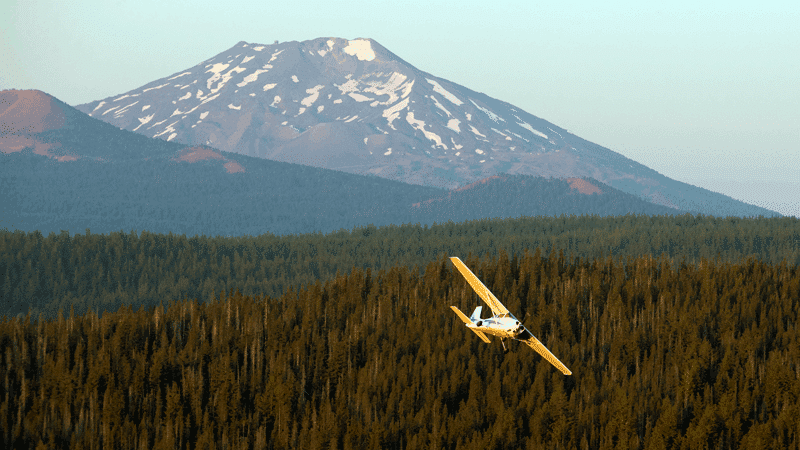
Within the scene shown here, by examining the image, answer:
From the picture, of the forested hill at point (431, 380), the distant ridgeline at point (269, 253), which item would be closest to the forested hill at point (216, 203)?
the distant ridgeline at point (269, 253)

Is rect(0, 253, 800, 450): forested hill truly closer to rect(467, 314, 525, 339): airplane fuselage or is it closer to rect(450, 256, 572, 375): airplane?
rect(450, 256, 572, 375): airplane

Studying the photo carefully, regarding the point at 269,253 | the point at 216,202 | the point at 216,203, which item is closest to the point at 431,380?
the point at 269,253

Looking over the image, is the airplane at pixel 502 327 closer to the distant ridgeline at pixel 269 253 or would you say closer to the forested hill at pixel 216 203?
the distant ridgeline at pixel 269 253

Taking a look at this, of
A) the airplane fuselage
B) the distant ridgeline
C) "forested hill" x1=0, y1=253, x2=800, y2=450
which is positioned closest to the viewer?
the airplane fuselage

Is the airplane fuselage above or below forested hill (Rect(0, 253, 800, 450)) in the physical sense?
above

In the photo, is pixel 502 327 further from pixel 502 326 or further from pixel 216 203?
pixel 216 203

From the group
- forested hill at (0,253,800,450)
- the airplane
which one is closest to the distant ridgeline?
forested hill at (0,253,800,450)

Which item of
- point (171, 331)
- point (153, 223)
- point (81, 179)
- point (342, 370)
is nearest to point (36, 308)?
point (171, 331)
